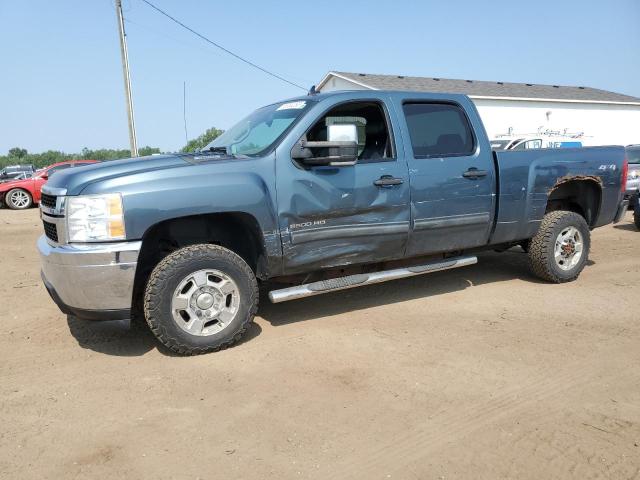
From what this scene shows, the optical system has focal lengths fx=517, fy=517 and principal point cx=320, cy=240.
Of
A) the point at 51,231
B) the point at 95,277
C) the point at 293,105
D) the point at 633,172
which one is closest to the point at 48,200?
the point at 51,231

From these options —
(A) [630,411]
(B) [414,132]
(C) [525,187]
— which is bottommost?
(A) [630,411]

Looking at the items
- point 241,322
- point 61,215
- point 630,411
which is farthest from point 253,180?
point 630,411

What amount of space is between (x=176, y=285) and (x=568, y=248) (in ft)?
14.1

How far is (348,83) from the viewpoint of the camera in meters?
26.0

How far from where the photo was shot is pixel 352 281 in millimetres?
4438

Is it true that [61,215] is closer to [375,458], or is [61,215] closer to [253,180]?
[253,180]

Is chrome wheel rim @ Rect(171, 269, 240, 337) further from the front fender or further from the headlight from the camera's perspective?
the headlight

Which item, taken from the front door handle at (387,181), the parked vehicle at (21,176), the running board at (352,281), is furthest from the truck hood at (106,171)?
the parked vehicle at (21,176)

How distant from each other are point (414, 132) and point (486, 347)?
2001mm

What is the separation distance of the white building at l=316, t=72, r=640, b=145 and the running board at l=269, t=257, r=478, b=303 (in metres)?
20.7

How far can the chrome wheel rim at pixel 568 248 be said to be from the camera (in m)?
5.66

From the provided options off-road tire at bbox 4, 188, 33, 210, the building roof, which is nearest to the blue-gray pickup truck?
off-road tire at bbox 4, 188, 33, 210

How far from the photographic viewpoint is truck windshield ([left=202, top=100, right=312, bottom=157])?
426 cm

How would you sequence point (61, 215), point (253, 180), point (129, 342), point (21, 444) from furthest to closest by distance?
1. point (129, 342)
2. point (253, 180)
3. point (61, 215)
4. point (21, 444)
